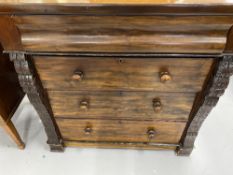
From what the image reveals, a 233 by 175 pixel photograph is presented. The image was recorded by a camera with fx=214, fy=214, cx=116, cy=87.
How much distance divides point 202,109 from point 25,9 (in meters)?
0.79

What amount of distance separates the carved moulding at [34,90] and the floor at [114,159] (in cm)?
18

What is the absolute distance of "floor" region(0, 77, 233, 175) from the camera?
1237 mm

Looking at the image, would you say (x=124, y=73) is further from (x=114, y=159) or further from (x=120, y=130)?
(x=114, y=159)

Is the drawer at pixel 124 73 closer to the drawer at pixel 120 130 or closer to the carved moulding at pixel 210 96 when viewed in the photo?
the carved moulding at pixel 210 96

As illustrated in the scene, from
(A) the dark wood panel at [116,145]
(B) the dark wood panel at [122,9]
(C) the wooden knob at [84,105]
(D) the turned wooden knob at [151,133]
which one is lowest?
(A) the dark wood panel at [116,145]

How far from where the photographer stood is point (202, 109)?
0.95 metres

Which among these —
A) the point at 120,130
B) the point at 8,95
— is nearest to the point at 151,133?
the point at 120,130

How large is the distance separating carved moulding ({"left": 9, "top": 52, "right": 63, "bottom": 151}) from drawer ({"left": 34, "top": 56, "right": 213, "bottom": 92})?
0.03 metres

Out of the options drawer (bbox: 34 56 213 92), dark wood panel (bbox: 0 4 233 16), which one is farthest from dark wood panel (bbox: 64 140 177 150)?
dark wood panel (bbox: 0 4 233 16)

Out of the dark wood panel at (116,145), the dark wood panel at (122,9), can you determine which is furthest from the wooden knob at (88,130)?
the dark wood panel at (122,9)

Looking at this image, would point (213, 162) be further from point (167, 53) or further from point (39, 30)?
point (39, 30)

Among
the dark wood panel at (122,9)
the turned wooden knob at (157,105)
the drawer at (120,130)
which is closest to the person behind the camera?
the dark wood panel at (122,9)

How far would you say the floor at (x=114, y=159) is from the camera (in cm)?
124

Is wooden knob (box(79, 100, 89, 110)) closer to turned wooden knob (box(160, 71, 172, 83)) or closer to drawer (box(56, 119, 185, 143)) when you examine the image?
drawer (box(56, 119, 185, 143))
